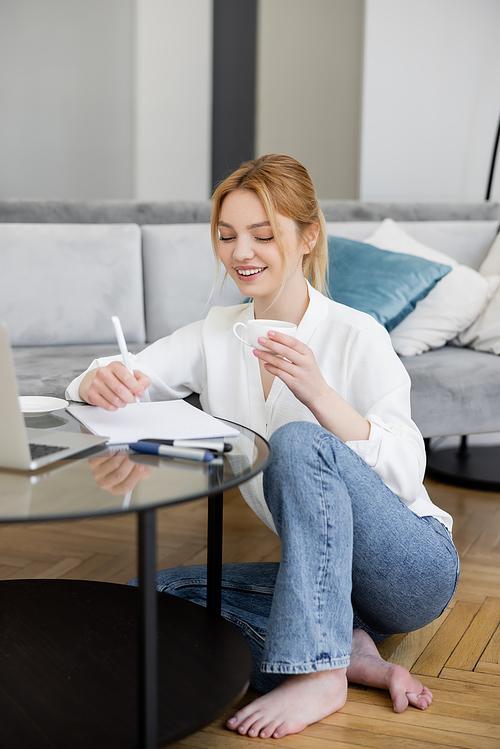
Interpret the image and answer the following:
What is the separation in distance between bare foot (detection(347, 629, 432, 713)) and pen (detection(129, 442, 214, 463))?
544 millimetres

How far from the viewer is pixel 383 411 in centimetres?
121

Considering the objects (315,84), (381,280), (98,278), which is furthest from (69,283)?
(315,84)

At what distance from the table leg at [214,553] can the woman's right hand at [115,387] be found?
0.20 m

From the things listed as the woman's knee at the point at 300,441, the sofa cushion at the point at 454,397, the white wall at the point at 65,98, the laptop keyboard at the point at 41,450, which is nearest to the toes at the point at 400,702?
the woman's knee at the point at 300,441

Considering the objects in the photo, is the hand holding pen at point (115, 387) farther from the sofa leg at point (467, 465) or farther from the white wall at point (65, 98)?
the white wall at point (65, 98)

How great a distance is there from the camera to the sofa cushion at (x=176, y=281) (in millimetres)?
2375

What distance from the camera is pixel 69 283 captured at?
90.5 inches

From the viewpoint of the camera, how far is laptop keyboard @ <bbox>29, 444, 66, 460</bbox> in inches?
37.7

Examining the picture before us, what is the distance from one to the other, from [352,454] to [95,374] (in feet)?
1.46

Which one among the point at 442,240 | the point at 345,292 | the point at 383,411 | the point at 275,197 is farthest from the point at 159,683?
the point at 442,240

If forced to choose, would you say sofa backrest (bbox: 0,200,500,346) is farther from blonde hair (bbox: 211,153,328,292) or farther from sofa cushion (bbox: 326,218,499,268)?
blonde hair (bbox: 211,153,328,292)

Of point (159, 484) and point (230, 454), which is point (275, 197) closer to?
point (230, 454)

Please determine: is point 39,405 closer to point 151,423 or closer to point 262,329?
point 151,423

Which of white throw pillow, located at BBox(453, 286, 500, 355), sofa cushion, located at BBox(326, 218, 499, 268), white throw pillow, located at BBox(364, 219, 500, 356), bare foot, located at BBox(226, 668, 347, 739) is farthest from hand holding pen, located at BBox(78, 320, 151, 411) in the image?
sofa cushion, located at BBox(326, 218, 499, 268)
